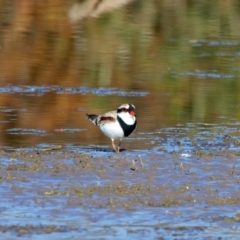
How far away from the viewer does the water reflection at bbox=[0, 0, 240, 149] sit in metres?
10.8

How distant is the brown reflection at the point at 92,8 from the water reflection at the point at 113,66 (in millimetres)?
40

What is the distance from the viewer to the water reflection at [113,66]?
10750mm

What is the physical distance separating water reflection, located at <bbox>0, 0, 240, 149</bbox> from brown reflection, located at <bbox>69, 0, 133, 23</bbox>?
1.6 inches

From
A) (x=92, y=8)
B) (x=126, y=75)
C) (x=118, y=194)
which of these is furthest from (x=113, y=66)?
(x=118, y=194)

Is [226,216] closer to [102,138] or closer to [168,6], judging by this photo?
[102,138]

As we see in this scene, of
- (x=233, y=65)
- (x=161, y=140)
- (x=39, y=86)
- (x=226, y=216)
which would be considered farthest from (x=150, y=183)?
(x=233, y=65)

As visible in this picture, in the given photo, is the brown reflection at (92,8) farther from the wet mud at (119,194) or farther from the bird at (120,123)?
the wet mud at (119,194)

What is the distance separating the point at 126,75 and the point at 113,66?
2.44 ft

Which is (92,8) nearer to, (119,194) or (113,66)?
(113,66)

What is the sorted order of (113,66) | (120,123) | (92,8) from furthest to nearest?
1. (92,8)
2. (113,66)
3. (120,123)

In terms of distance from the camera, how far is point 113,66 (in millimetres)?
14539

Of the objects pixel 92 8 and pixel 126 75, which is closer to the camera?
pixel 126 75

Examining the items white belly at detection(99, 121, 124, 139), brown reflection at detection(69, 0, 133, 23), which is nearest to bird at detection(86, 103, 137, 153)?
white belly at detection(99, 121, 124, 139)

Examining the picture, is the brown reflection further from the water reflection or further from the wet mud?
the wet mud
